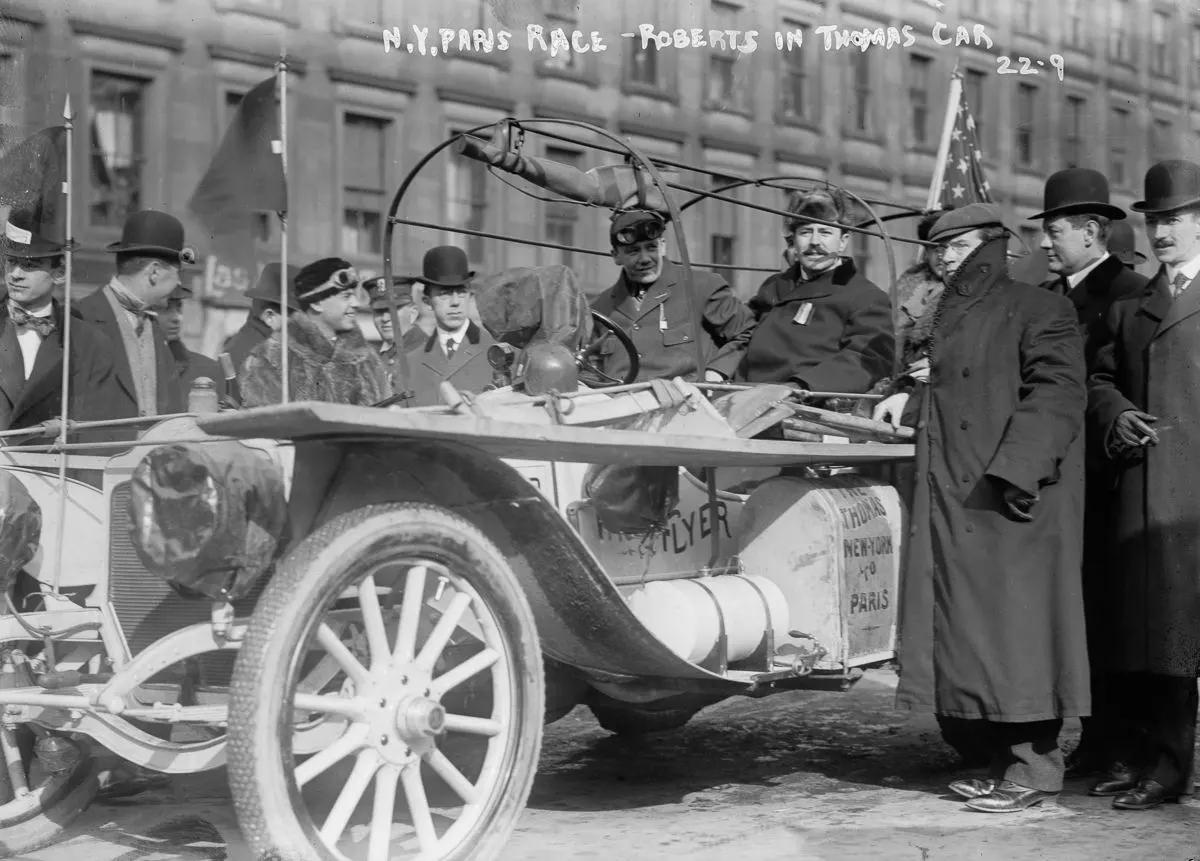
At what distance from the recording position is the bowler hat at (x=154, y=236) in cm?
613

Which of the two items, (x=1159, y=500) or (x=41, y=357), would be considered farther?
(x=41, y=357)

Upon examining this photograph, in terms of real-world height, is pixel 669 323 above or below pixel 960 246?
below

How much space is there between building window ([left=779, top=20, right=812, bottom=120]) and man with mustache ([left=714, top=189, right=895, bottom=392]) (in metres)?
16.5

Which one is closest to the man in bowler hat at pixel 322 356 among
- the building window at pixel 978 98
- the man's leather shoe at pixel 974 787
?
the man's leather shoe at pixel 974 787

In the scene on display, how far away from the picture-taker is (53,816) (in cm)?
486

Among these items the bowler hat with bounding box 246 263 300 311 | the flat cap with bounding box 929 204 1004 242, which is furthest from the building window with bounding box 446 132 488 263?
the flat cap with bounding box 929 204 1004 242

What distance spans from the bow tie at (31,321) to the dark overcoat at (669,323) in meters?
2.12

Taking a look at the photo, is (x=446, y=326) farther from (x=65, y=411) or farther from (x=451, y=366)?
(x=65, y=411)

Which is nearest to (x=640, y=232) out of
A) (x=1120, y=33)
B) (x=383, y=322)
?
(x=383, y=322)

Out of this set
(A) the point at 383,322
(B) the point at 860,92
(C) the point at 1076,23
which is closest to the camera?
(A) the point at 383,322

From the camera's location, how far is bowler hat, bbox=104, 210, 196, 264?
20.1ft

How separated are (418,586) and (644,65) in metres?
19.3

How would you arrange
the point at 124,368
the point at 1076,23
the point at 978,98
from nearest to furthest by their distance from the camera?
1. the point at 124,368
2. the point at 1076,23
3. the point at 978,98

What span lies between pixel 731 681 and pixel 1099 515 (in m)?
1.55
